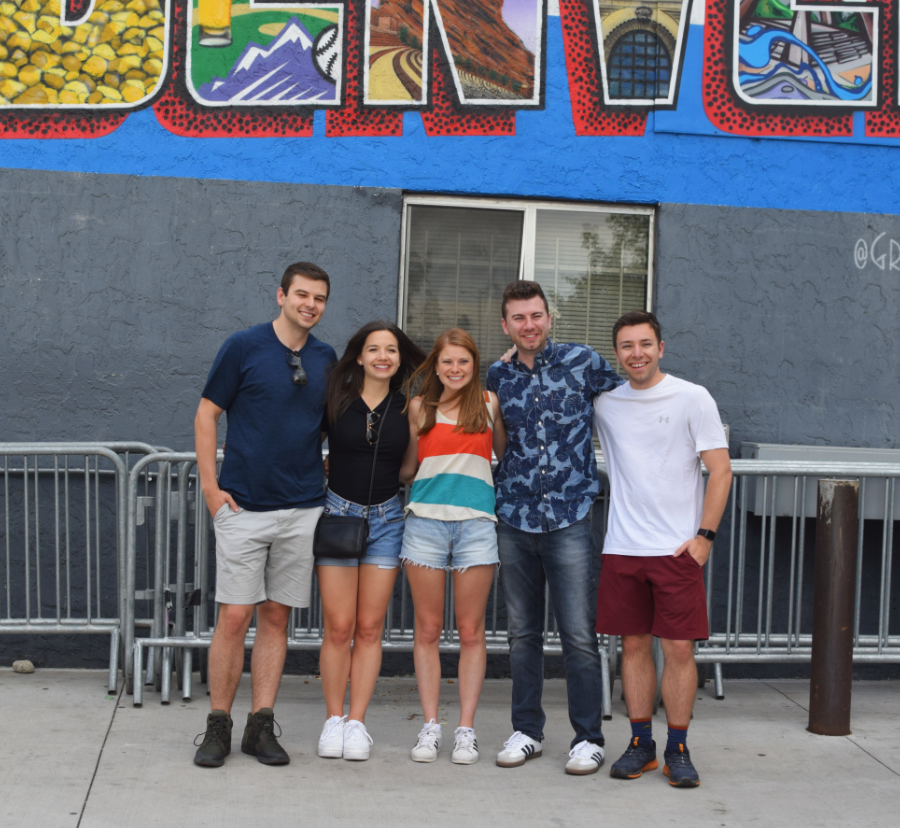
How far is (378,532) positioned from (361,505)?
0.47 ft

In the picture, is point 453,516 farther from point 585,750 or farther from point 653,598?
point 585,750

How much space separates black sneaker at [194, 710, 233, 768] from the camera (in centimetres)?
440

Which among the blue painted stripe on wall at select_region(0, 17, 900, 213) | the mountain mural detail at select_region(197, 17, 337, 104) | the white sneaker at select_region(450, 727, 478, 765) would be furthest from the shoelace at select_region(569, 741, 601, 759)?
the mountain mural detail at select_region(197, 17, 337, 104)

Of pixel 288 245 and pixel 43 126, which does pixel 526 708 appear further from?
pixel 43 126

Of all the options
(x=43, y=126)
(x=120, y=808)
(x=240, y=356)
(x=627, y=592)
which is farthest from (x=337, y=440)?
(x=43, y=126)

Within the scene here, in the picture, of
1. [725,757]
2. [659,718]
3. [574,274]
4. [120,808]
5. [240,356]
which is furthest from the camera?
[574,274]

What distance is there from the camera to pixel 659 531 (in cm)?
436

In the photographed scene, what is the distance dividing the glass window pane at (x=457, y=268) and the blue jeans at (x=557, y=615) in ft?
7.19

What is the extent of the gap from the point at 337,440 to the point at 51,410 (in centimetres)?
254

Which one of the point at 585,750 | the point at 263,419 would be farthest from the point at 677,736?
the point at 263,419

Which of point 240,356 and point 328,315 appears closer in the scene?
point 240,356

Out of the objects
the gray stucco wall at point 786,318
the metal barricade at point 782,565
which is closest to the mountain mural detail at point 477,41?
the gray stucco wall at point 786,318

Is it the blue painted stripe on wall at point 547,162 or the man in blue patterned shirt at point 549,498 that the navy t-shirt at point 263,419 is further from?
the blue painted stripe on wall at point 547,162

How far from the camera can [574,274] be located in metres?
6.59
